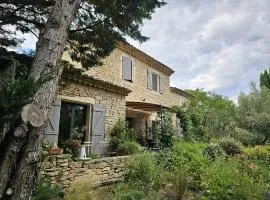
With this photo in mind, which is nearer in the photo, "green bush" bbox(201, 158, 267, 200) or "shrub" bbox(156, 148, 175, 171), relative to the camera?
"green bush" bbox(201, 158, 267, 200)

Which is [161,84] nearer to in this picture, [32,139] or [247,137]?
[247,137]

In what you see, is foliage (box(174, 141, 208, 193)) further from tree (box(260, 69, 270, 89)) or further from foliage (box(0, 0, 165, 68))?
tree (box(260, 69, 270, 89))

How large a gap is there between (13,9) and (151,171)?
6116 mm

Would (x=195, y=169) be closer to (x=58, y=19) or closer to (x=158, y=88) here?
(x=58, y=19)

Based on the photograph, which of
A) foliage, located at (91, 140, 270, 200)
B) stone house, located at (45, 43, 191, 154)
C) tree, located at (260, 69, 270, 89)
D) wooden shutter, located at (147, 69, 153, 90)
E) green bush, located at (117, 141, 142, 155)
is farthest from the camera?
tree, located at (260, 69, 270, 89)

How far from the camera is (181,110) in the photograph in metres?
16.9

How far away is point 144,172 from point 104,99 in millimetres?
4531

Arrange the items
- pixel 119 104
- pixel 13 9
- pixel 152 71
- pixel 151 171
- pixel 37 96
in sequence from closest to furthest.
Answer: pixel 37 96
pixel 13 9
pixel 151 171
pixel 119 104
pixel 152 71

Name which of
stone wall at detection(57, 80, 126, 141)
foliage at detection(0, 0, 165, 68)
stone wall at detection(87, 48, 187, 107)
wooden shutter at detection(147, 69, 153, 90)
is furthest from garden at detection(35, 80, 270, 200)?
foliage at detection(0, 0, 165, 68)

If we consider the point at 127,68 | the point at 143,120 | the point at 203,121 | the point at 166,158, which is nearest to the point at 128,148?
the point at 166,158

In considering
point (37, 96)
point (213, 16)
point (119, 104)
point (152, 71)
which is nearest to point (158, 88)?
point (152, 71)

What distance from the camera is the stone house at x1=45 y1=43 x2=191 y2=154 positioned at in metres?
10.2

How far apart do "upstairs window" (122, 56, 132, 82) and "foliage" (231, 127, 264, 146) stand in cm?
1048

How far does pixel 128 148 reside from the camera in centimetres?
1108
